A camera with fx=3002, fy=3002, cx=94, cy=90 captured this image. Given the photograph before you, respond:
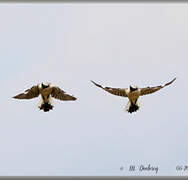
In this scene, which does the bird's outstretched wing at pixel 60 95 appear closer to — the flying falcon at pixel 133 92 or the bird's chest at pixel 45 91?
the bird's chest at pixel 45 91

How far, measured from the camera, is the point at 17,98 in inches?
4872

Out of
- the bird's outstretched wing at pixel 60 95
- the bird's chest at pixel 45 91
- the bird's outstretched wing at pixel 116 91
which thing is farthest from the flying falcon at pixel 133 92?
the bird's chest at pixel 45 91

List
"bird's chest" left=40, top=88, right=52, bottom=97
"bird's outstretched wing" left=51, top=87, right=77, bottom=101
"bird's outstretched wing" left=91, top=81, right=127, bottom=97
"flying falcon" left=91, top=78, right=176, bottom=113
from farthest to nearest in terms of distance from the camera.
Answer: "bird's outstretched wing" left=51, top=87, right=77, bottom=101
"bird's chest" left=40, top=88, right=52, bottom=97
"flying falcon" left=91, top=78, right=176, bottom=113
"bird's outstretched wing" left=91, top=81, right=127, bottom=97

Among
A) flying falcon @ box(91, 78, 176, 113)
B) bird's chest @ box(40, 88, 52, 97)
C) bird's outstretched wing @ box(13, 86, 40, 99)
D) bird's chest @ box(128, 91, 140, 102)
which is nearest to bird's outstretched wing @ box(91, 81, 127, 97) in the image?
flying falcon @ box(91, 78, 176, 113)

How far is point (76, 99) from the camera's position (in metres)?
124

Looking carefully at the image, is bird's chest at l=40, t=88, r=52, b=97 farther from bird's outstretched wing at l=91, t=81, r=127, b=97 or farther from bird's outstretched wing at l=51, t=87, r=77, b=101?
bird's outstretched wing at l=91, t=81, r=127, b=97

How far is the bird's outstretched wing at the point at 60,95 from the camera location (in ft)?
404

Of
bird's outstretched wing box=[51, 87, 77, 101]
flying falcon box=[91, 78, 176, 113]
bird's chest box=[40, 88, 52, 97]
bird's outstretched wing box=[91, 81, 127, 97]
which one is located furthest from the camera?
bird's outstretched wing box=[51, 87, 77, 101]

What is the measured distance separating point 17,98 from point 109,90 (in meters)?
3.96

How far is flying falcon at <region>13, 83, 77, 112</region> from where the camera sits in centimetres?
12281

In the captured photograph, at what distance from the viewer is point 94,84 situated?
12212cm

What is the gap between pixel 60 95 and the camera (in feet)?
405

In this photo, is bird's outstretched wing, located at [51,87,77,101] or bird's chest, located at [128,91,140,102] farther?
bird's outstretched wing, located at [51,87,77,101]

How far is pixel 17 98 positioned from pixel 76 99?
2.45 metres
